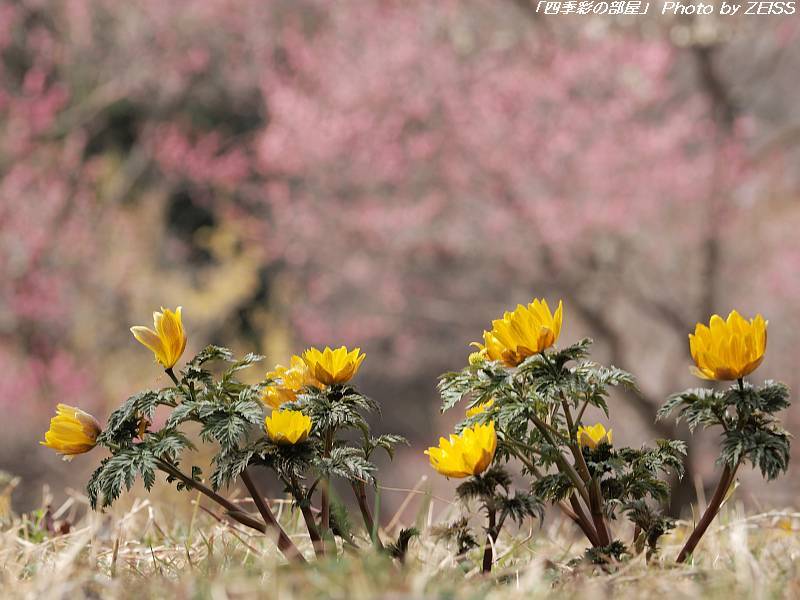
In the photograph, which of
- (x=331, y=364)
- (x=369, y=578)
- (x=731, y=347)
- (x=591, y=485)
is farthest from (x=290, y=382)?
(x=731, y=347)

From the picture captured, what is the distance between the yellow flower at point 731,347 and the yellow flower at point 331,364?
58cm

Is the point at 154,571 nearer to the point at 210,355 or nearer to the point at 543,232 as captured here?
the point at 210,355

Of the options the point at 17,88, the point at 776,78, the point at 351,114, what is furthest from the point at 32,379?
the point at 776,78

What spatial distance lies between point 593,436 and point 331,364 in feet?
1.71

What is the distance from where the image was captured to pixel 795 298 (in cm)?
777

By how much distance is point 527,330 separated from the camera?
143 centimetres

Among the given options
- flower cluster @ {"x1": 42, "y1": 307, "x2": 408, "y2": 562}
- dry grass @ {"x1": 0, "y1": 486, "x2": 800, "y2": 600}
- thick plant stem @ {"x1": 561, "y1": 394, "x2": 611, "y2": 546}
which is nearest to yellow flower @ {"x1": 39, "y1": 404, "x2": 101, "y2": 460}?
flower cluster @ {"x1": 42, "y1": 307, "x2": 408, "y2": 562}

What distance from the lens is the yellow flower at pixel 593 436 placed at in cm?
160

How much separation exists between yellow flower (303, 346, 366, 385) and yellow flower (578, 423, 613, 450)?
0.45 metres

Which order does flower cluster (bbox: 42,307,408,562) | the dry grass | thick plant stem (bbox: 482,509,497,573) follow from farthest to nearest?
1. thick plant stem (bbox: 482,509,497,573)
2. flower cluster (bbox: 42,307,408,562)
3. the dry grass

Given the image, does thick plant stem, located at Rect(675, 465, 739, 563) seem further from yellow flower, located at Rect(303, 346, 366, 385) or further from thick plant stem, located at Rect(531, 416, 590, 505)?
yellow flower, located at Rect(303, 346, 366, 385)

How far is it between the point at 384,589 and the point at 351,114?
7.31 m

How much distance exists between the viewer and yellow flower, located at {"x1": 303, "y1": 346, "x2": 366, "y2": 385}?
4.92 feet

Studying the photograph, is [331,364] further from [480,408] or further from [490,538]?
[490,538]
